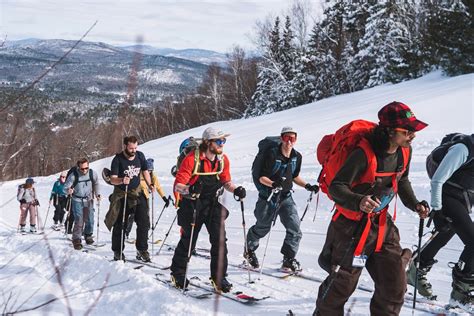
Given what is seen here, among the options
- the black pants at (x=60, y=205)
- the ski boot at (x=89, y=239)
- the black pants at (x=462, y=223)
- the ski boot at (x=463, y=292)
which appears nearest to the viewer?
the black pants at (x=462, y=223)

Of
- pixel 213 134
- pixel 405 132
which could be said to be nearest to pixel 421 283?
pixel 405 132

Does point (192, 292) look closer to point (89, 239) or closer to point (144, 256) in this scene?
point (144, 256)

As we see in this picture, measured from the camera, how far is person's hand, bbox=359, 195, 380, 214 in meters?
3.18

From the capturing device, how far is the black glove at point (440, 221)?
15.8 ft

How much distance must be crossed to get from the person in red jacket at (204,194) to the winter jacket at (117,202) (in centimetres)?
184

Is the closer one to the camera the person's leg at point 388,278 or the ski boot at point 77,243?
the person's leg at point 388,278

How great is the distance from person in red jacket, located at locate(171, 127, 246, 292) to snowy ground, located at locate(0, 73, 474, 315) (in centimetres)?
43

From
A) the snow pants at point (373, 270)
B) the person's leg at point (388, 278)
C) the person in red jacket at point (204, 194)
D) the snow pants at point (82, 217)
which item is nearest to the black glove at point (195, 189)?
the person in red jacket at point (204, 194)

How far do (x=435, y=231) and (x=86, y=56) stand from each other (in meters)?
4.53

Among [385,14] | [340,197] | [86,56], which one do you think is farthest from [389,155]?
[385,14]

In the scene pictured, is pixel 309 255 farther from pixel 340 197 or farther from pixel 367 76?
pixel 367 76

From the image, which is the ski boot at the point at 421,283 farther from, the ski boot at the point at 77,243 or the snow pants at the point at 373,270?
the ski boot at the point at 77,243

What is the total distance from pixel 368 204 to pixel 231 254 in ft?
17.1

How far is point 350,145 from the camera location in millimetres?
3436
